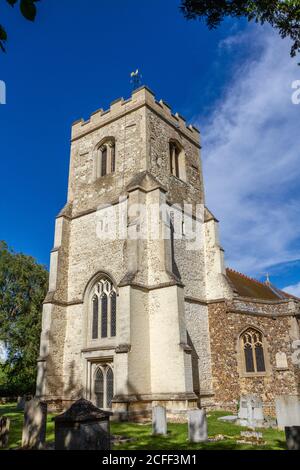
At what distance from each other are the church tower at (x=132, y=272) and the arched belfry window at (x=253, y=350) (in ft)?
5.64

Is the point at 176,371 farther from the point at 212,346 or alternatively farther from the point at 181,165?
the point at 181,165

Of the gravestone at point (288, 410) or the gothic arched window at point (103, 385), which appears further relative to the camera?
the gothic arched window at point (103, 385)

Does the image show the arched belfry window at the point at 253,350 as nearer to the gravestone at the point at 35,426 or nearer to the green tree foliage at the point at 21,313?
the gravestone at the point at 35,426

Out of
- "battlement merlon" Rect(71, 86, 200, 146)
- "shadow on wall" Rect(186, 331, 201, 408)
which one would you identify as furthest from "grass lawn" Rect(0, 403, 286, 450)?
"battlement merlon" Rect(71, 86, 200, 146)

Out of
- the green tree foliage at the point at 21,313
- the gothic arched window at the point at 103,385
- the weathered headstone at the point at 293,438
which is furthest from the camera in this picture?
the green tree foliage at the point at 21,313

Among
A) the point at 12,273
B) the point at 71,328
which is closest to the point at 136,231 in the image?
the point at 71,328

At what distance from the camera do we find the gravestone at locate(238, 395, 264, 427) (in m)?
11.3

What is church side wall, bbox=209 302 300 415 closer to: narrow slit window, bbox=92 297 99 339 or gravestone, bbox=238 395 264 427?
gravestone, bbox=238 395 264 427

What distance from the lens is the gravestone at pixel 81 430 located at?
5.95 meters

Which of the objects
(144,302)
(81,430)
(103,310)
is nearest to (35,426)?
(81,430)

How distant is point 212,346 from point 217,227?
250 inches

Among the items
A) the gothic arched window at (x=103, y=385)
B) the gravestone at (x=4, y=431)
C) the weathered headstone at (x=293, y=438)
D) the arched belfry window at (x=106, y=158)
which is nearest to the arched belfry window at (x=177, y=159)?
the arched belfry window at (x=106, y=158)

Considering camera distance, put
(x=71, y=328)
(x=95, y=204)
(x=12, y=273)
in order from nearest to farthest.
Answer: (x=71, y=328), (x=95, y=204), (x=12, y=273)

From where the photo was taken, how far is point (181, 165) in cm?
2178
